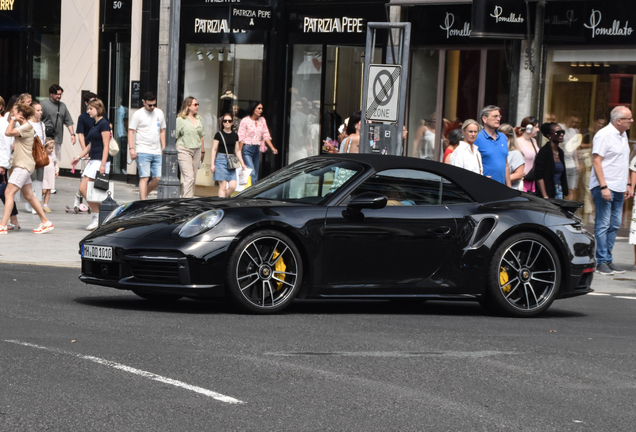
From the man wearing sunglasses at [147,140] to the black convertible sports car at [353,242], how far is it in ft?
25.7

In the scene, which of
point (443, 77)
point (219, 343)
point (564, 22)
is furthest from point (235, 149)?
point (219, 343)

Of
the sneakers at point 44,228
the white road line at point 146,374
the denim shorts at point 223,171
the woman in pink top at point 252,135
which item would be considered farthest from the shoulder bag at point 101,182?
the white road line at point 146,374

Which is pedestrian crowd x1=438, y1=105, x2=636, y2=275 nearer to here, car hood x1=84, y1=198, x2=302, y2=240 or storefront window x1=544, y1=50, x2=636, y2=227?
storefront window x1=544, y1=50, x2=636, y2=227

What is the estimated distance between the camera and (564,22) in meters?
17.2

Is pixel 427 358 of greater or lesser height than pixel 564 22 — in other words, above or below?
below

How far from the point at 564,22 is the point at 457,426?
12.9m

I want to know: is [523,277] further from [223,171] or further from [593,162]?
[223,171]

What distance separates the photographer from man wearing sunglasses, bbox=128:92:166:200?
1703 centimetres

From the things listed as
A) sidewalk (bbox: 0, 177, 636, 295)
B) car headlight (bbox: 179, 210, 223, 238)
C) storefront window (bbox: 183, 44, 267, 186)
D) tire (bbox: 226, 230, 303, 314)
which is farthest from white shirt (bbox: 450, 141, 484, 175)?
storefront window (bbox: 183, 44, 267, 186)

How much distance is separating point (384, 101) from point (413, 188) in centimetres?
471

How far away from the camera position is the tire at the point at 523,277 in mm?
9016

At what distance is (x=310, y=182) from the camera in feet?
29.4

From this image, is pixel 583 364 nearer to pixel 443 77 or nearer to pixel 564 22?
pixel 564 22

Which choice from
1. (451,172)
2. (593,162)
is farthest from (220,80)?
(451,172)
